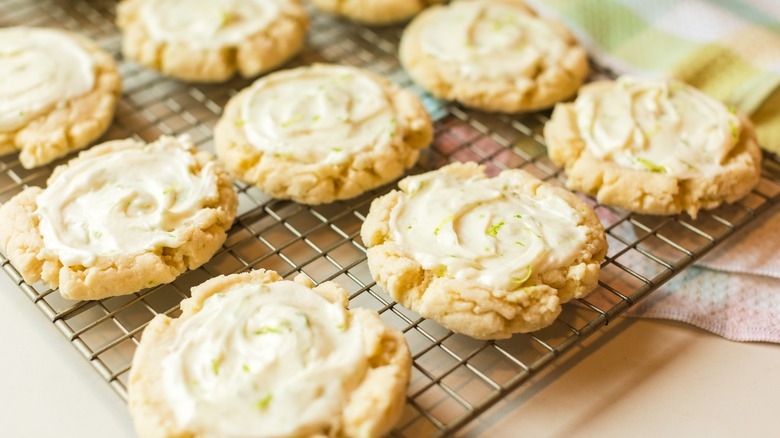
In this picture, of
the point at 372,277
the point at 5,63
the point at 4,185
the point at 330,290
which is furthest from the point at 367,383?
the point at 5,63

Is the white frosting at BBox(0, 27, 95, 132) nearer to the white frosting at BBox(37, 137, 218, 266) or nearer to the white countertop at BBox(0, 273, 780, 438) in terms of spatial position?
the white frosting at BBox(37, 137, 218, 266)

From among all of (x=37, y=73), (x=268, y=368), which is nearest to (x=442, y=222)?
(x=268, y=368)

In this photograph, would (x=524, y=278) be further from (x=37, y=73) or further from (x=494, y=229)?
(x=37, y=73)

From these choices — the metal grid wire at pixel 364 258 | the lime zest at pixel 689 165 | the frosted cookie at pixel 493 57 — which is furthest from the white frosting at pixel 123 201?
the lime zest at pixel 689 165

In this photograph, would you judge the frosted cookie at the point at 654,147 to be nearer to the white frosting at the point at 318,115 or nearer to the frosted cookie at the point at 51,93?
the white frosting at the point at 318,115

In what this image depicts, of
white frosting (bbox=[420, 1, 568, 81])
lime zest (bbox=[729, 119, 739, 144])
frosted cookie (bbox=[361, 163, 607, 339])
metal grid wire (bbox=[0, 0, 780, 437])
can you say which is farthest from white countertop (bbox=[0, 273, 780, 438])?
white frosting (bbox=[420, 1, 568, 81])

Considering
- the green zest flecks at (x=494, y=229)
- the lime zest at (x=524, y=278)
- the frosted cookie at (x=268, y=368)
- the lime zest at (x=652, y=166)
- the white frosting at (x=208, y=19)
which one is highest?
the lime zest at (x=652, y=166)

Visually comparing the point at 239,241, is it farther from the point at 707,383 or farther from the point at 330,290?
the point at 707,383
